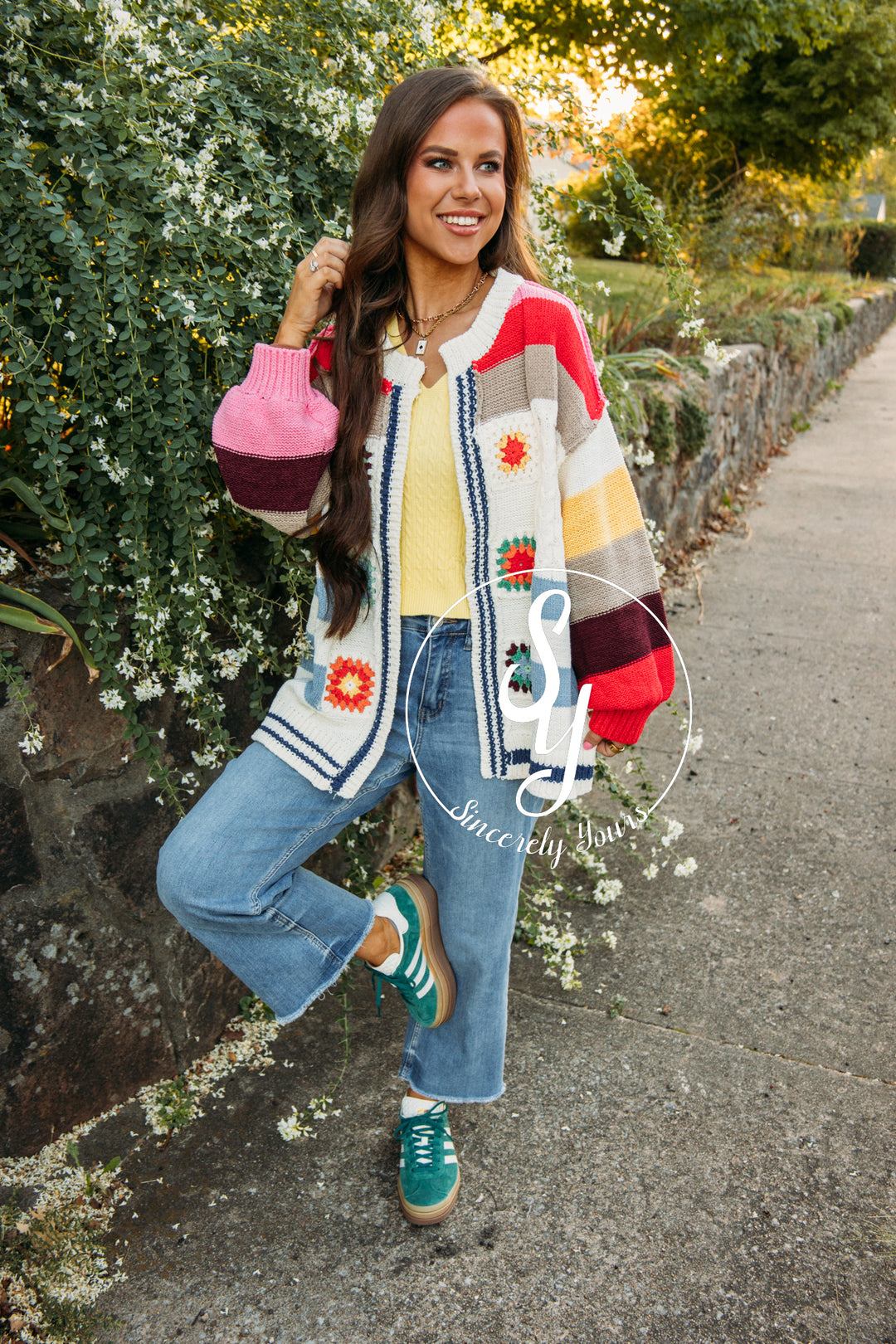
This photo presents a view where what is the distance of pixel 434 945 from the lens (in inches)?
79.4

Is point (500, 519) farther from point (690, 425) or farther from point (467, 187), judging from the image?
point (690, 425)

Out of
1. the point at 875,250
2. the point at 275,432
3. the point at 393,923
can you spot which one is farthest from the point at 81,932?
the point at 875,250

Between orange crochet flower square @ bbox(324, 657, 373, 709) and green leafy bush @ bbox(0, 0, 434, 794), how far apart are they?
370 millimetres

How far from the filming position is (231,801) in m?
1.80

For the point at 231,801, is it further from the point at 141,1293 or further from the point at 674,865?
the point at 674,865

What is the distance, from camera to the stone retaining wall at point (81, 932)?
2020mm

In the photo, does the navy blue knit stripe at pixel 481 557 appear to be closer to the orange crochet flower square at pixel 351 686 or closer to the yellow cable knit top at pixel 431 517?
the yellow cable knit top at pixel 431 517

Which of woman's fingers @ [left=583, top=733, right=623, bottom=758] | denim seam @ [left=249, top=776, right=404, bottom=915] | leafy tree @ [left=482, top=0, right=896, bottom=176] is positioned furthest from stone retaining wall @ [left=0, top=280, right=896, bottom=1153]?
leafy tree @ [left=482, top=0, right=896, bottom=176]

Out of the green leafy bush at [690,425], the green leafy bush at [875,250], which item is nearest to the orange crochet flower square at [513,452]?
the green leafy bush at [690,425]

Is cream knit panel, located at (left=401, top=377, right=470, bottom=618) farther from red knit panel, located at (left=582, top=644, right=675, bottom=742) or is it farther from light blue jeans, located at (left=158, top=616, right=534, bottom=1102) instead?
red knit panel, located at (left=582, top=644, right=675, bottom=742)

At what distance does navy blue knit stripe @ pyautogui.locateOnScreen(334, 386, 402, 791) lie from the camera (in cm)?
182

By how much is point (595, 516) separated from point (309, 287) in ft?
2.19

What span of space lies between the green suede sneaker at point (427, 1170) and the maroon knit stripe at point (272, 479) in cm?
129

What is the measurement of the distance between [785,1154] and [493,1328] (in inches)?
29.2
